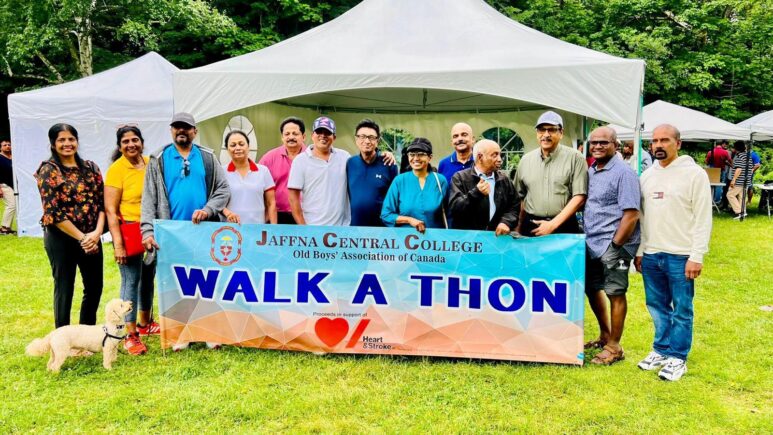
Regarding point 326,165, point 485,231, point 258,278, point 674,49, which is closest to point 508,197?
point 485,231

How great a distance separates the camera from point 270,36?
60.1ft

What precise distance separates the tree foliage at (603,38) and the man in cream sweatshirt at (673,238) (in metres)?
14.3

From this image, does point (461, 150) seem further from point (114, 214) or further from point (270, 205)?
point (114, 214)

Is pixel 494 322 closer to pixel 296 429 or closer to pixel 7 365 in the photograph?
pixel 296 429

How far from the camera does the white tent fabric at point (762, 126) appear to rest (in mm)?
11656

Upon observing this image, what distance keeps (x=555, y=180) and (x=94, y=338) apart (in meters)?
3.17

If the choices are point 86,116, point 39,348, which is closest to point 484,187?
point 39,348

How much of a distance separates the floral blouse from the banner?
1.59 ft

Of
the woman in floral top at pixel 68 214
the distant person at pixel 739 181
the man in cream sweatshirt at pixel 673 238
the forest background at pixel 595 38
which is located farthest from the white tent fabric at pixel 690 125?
the woman in floral top at pixel 68 214

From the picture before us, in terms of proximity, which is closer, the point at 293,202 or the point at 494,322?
the point at 494,322

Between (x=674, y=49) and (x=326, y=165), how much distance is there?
23016mm

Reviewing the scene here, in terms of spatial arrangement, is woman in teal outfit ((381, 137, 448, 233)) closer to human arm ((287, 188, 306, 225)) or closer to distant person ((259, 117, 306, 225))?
human arm ((287, 188, 306, 225))

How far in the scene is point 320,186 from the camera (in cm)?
400

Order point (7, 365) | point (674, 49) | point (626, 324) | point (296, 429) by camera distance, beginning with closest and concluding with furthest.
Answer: point (296, 429)
point (7, 365)
point (626, 324)
point (674, 49)
